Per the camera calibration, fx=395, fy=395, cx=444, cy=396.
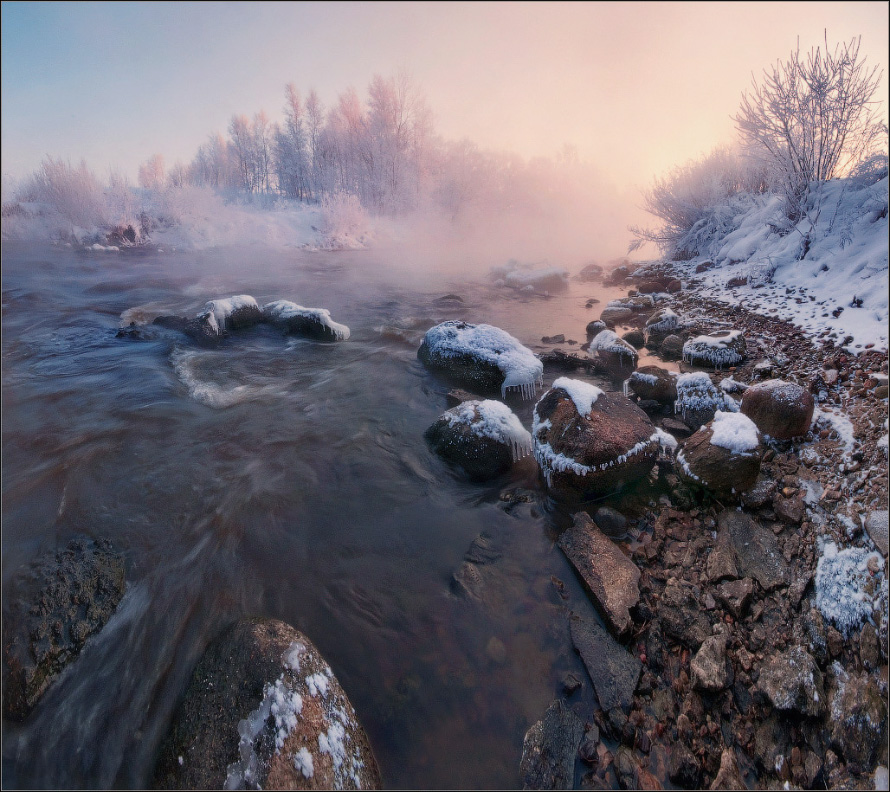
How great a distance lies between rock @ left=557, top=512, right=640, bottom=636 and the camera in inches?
111

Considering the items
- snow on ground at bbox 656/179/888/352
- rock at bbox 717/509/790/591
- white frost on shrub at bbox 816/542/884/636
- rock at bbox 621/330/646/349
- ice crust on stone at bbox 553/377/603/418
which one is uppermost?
snow on ground at bbox 656/179/888/352

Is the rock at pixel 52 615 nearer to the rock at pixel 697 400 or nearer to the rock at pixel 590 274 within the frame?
the rock at pixel 697 400

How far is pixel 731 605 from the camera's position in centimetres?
281

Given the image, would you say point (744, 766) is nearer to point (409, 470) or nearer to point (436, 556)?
point (436, 556)

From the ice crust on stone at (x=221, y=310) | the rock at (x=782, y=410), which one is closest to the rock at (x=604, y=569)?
the rock at (x=782, y=410)

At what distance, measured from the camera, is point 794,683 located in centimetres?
223

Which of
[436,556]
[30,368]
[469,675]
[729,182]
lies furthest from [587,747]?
[729,182]

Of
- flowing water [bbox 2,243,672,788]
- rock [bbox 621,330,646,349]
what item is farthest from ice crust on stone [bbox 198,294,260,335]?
rock [bbox 621,330,646,349]

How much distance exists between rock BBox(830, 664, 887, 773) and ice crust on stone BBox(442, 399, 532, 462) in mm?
2796

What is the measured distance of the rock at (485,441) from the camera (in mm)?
4355

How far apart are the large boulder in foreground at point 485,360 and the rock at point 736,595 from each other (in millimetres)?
3650

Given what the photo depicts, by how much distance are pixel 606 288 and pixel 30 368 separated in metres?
16.5

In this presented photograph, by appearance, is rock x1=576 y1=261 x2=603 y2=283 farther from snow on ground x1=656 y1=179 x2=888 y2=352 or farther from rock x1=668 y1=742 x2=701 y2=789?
rock x1=668 y1=742 x2=701 y2=789

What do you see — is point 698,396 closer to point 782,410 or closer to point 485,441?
point 782,410
